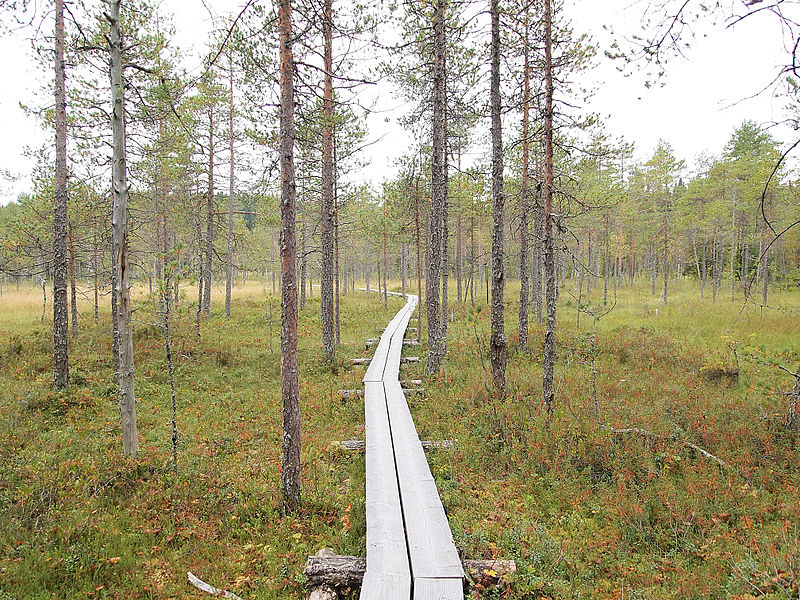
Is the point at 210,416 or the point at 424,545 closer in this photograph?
the point at 424,545

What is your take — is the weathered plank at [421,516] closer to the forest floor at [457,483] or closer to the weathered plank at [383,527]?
the weathered plank at [383,527]

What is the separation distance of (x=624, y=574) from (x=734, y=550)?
4.73ft

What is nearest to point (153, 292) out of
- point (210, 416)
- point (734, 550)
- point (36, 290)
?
point (210, 416)

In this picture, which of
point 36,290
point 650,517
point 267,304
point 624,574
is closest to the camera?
point 624,574

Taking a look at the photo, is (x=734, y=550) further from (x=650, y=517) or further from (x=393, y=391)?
(x=393, y=391)

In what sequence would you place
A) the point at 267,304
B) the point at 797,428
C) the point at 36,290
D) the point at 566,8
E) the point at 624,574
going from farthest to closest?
the point at 36,290, the point at 267,304, the point at 566,8, the point at 797,428, the point at 624,574

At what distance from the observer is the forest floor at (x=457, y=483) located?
4945 millimetres

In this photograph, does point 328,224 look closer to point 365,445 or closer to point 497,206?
point 497,206

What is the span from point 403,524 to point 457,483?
5.69 feet

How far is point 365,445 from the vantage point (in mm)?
8438

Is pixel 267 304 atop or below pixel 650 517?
→ atop

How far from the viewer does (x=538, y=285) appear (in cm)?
2388

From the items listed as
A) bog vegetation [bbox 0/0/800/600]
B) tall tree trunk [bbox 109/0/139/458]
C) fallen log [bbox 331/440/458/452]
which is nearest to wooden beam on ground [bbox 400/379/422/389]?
bog vegetation [bbox 0/0/800/600]

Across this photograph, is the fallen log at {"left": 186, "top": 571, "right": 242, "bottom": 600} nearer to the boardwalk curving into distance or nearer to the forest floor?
the forest floor
